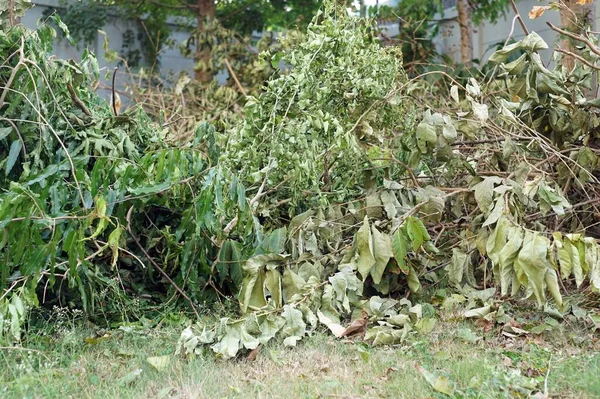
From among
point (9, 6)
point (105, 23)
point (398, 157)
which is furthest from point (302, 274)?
point (105, 23)

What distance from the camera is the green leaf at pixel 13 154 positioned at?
11.3ft

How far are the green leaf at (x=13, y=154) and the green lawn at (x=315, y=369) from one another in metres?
0.82

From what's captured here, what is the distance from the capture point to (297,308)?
10.9 ft

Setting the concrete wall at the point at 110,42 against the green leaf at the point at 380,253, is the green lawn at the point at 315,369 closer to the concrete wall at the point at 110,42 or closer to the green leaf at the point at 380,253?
the green leaf at the point at 380,253

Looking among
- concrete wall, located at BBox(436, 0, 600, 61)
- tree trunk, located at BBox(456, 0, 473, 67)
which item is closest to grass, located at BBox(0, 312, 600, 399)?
tree trunk, located at BBox(456, 0, 473, 67)

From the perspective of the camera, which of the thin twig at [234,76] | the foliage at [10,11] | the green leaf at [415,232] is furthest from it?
the thin twig at [234,76]

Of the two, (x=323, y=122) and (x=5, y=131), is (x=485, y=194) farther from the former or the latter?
(x=5, y=131)

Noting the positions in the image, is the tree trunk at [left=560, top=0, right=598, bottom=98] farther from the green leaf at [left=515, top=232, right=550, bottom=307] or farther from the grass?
the grass

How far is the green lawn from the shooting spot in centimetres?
251

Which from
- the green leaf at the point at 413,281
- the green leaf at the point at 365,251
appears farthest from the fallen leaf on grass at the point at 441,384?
the green leaf at the point at 413,281

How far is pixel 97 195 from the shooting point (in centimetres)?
332

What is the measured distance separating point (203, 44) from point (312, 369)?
7.19 metres

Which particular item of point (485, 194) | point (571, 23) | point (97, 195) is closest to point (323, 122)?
point (485, 194)

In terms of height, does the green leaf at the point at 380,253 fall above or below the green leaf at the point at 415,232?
below
